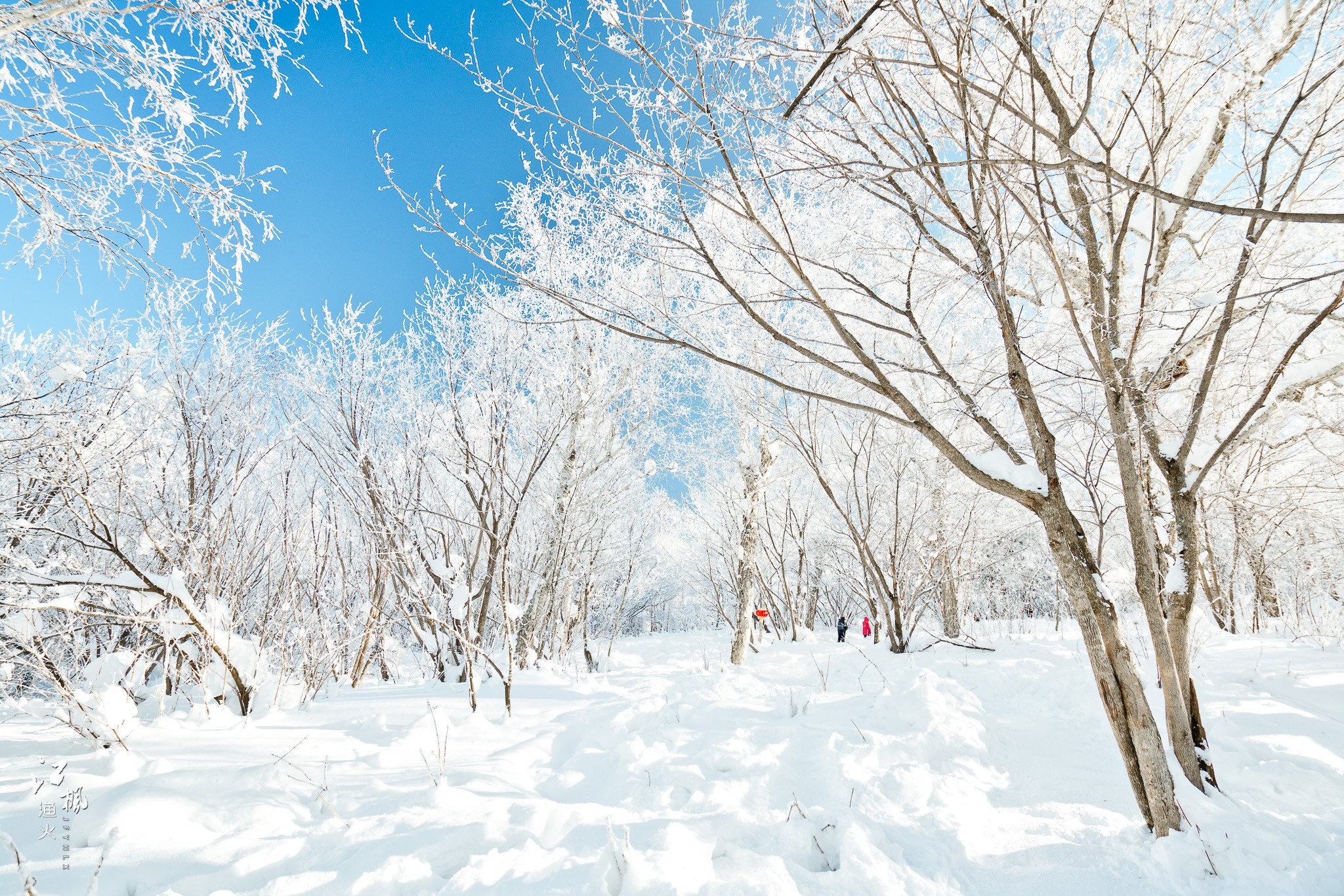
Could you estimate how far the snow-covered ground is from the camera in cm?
171

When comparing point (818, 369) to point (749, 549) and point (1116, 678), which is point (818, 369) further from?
point (1116, 678)

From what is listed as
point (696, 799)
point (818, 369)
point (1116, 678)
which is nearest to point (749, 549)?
point (818, 369)

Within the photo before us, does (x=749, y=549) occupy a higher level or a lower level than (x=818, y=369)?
lower

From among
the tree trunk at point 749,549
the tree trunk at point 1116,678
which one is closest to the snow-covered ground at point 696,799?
the tree trunk at point 1116,678

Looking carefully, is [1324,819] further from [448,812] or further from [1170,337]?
[448,812]

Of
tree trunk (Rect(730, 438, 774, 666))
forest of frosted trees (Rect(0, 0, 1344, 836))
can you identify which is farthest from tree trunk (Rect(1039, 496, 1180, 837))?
tree trunk (Rect(730, 438, 774, 666))

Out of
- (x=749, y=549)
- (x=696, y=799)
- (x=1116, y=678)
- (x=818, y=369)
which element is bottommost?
(x=696, y=799)

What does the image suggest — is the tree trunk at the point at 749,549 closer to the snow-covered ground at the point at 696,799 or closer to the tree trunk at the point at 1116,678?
the snow-covered ground at the point at 696,799

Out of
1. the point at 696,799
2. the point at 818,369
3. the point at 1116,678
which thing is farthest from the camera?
the point at 818,369

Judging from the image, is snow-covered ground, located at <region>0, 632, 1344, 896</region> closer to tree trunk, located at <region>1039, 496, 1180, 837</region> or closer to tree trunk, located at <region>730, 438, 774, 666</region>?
tree trunk, located at <region>1039, 496, 1180, 837</region>

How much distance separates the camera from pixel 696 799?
234cm

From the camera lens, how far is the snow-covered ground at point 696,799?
171cm

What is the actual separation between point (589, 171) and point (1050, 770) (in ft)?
12.0

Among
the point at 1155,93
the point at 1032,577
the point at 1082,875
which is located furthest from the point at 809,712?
the point at 1032,577
